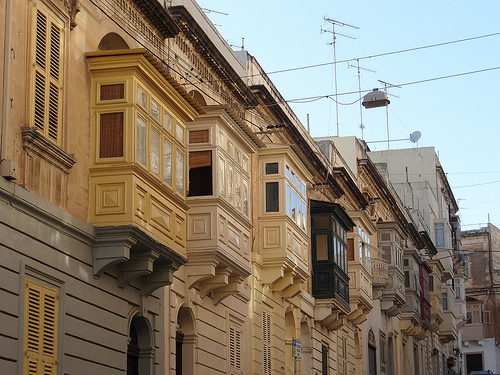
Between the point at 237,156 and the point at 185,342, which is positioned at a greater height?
the point at 237,156

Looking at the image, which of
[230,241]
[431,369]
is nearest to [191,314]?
[230,241]

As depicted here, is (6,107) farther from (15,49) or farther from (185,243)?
(185,243)

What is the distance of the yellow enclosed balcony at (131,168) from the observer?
55.8ft

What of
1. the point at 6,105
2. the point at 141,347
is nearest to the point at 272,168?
the point at 141,347

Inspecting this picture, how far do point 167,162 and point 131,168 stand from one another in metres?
2.00

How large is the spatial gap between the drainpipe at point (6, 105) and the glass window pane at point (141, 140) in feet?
11.9

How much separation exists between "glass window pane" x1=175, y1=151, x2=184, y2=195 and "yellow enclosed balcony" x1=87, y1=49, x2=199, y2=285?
1.17ft

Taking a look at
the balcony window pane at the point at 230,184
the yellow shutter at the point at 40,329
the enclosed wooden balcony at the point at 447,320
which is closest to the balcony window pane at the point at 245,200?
the balcony window pane at the point at 230,184

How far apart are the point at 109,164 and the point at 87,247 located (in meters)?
1.53

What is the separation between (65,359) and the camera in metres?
15.6

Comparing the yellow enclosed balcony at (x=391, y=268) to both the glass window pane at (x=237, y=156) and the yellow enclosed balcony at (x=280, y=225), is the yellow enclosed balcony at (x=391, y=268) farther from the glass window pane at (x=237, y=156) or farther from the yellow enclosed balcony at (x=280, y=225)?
the glass window pane at (x=237, y=156)

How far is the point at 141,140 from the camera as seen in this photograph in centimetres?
1803

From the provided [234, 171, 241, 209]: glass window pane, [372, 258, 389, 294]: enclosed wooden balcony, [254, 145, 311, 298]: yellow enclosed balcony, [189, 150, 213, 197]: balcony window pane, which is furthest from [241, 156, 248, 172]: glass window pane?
[372, 258, 389, 294]: enclosed wooden balcony

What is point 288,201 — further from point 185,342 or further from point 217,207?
point 185,342
